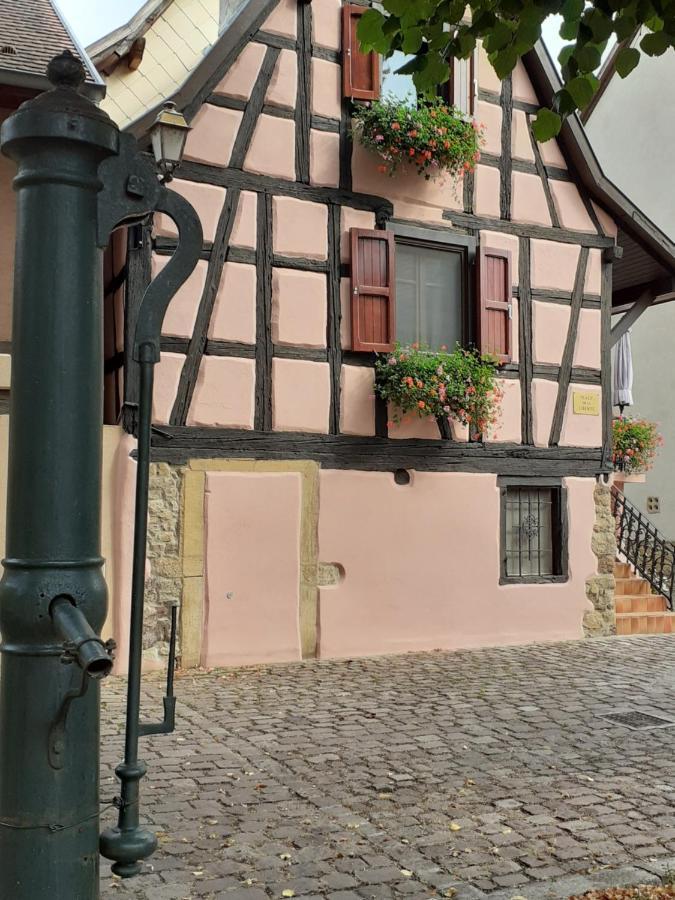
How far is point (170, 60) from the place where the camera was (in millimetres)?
12609

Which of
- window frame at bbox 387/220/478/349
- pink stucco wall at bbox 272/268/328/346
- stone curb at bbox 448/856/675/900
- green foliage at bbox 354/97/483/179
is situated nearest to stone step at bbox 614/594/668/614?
window frame at bbox 387/220/478/349

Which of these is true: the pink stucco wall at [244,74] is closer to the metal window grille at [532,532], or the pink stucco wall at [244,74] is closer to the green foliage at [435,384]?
the green foliage at [435,384]

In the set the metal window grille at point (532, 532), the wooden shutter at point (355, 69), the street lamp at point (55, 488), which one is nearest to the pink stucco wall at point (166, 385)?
the wooden shutter at point (355, 69)

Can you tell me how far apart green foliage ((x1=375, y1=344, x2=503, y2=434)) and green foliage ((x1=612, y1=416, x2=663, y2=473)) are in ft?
8.41

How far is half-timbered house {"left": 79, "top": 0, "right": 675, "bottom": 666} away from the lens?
8586 millimetres

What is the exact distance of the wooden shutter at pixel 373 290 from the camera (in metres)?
9.27

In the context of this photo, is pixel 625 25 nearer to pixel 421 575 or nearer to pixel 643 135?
pixel 421 575

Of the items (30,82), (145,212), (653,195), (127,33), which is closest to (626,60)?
(145,212)

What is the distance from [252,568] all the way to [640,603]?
4977mm

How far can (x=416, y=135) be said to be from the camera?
30.3 feet

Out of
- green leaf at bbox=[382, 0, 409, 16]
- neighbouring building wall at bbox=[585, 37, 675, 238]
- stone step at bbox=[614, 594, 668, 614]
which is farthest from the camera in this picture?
neighbouring building wall at bbox=[585, 37, 675, 238]

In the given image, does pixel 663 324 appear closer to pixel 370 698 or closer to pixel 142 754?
pixel 370 698

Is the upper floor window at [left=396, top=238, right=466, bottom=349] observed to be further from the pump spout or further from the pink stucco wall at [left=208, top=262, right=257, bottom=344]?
the pump spout

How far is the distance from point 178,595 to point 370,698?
2.12 meters
